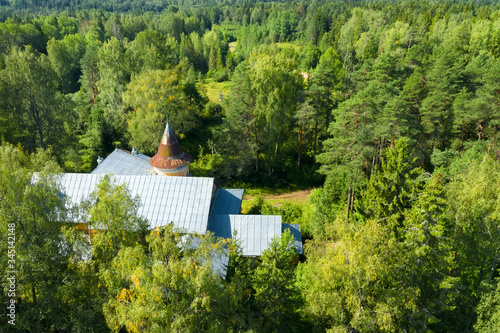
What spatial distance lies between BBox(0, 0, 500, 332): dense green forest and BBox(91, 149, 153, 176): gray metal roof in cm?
597

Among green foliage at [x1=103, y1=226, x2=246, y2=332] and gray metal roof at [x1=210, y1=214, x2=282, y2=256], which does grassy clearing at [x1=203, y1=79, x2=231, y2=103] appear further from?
green foliage at [x1=103, y1=226, x2=246, y2=332]

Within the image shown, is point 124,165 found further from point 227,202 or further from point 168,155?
point 227,202

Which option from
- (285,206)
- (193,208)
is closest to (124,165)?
(193,208)

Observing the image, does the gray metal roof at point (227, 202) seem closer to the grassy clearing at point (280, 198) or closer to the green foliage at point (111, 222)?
the grassy clearing at point (280, 198)

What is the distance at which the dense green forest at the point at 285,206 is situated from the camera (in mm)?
13492

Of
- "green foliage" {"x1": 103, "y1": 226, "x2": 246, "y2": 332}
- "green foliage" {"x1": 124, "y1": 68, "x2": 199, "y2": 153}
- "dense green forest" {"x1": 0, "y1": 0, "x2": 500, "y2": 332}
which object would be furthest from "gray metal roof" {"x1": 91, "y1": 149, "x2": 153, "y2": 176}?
"green foliage" {"x1": 103, "y1": 226, "x2": 246, "y2": 332}

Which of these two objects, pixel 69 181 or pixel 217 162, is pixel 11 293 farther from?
pixel 217 162

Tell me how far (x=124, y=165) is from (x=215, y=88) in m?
43.5

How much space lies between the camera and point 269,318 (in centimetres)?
1524

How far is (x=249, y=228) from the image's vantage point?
962 inches

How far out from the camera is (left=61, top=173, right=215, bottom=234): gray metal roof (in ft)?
77.2

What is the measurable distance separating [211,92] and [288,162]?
34.4 m

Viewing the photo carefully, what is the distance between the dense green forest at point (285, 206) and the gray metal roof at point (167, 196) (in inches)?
204

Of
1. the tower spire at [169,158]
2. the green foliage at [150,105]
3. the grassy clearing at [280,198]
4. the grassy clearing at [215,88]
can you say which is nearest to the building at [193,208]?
the tower spire at [169,158]
